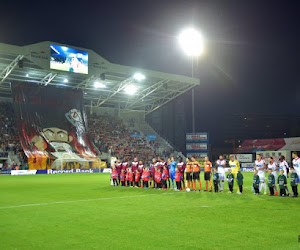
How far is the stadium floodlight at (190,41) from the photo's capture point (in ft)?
129

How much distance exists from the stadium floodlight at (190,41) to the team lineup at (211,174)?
2237cm

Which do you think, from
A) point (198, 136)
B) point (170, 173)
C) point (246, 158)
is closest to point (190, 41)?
point (198, 136)

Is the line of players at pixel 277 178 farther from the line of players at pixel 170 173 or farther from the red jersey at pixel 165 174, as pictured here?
the red jersey at pixel 165 174

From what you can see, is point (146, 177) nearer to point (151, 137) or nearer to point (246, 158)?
point (246, 158)

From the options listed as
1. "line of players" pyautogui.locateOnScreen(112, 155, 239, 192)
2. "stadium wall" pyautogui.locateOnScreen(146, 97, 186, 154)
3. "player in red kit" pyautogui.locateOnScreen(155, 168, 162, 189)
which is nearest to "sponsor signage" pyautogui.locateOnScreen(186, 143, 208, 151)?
"stadium wall" pyautogui.locateOnScreen(146, 97, 186, 154)

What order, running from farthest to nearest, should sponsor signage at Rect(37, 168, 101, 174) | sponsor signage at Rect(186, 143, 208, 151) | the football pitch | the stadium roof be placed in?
sponsor signage at Rect(186, 143, 208, 151)
sponsor signage at Rect(37, 168, 101, 174)
the stadium roof
the football pitch

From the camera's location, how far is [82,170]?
4391cm

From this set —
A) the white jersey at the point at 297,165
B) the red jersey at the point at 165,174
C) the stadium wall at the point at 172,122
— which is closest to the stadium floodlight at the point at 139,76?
the stadium wall at the point at 172,122

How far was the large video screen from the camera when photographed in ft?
133

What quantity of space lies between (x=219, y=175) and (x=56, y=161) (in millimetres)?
28468

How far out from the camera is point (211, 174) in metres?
18.3

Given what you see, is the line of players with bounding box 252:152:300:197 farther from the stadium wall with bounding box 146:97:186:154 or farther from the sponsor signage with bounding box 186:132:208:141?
the stadium wall with bounding box 146:97:186:154

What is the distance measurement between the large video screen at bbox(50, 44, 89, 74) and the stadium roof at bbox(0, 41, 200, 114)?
0.37 metres

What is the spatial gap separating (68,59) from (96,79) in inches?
242
